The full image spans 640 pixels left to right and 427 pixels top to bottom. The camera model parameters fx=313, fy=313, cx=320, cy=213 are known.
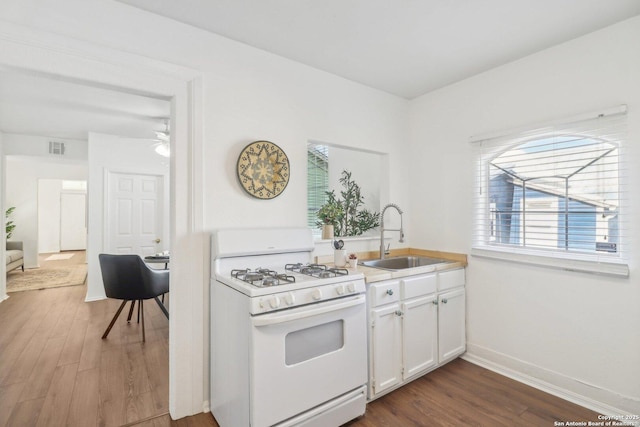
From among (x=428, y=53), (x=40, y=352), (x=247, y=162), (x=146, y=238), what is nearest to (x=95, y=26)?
(x=247, y=162)

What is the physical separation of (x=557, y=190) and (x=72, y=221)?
11.6 m

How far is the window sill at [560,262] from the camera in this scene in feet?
6.62

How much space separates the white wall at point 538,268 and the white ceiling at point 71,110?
2.90 m

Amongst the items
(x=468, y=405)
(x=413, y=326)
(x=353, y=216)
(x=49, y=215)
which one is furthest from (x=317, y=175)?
(x=49, y=215)

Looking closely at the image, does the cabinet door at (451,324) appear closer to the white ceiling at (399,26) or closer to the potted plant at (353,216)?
the potted plant at (353,216)

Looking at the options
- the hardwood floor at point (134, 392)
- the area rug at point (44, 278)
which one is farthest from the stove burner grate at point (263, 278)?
the area rug at point (44, 278)

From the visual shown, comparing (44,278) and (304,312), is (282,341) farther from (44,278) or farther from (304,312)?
(44,278)

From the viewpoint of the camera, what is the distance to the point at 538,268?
94.1 inches

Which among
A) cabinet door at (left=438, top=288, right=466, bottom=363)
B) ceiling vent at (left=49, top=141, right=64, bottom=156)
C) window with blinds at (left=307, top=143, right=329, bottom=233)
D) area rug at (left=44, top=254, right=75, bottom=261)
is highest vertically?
ceiling vent at (left=49, top=141, right=64, bottom=156)

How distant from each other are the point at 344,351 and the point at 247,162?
1409 millimetres

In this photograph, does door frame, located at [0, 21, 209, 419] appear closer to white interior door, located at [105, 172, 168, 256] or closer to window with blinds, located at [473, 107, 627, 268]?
window with blinds, located at [473, 107, 627, 268]

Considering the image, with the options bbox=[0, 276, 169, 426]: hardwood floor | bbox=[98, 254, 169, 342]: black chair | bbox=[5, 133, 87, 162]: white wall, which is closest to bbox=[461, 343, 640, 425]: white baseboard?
bbox=[0, 276, 169, 426]: hardwood floor

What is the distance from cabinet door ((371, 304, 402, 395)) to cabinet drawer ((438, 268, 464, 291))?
0.56 meters

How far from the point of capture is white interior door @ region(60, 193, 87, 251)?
9219 mm
